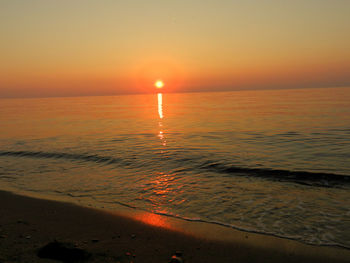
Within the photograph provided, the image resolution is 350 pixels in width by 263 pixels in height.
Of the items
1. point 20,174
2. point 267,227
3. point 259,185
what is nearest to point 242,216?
point 267,227

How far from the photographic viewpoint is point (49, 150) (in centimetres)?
1944

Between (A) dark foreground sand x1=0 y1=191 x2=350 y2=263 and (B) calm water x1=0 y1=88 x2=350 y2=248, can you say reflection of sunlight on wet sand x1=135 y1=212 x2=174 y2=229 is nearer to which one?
(A) dark foreground sand x1=0 y1=191 x2=350 y2=263

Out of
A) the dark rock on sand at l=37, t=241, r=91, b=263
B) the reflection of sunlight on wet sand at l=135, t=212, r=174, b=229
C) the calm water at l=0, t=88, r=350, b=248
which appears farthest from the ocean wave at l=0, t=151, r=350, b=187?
the dark rock on sand at l=37, t=241, r=91, b=263

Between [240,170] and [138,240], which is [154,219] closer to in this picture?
[138,240]

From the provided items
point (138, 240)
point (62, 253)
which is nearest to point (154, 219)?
point (138, 240)

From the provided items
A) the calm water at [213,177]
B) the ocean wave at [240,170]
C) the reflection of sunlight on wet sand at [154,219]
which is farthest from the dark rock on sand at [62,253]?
the ocean wave at [240,170]

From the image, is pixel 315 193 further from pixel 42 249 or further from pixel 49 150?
pixel 49 150

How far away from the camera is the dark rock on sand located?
5.21 meters

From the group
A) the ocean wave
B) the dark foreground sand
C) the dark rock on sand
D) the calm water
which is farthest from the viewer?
the ocean wave

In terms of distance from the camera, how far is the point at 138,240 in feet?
20.8

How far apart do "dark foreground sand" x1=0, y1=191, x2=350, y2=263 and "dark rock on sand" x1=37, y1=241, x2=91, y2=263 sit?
0.46 feet

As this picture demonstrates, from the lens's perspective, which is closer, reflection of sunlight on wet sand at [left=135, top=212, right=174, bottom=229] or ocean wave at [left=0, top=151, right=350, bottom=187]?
reflection of sunlight on wet sand at [left=135, top=212, right=174, bottom=229]

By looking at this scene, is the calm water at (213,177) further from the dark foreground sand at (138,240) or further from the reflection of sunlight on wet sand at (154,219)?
the dark foreground sand at (138,240)

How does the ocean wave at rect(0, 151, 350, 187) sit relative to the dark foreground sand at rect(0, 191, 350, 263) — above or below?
below
